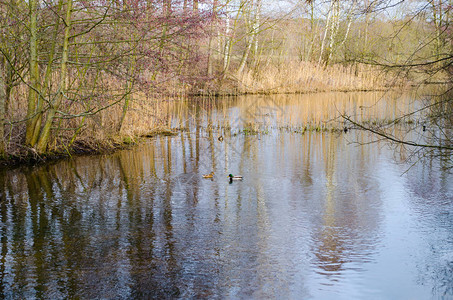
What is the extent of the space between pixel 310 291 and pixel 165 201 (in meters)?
2.82

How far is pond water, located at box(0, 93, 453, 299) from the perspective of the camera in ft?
13.0

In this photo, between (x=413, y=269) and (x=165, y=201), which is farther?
(x=165, y=201)

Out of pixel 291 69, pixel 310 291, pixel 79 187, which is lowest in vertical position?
pixel 310 291

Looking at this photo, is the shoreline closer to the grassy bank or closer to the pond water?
the grassy bank

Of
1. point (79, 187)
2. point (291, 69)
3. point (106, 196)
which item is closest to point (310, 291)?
point (106, 196)

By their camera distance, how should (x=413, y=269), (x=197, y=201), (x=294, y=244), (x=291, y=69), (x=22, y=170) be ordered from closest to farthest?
(x=413, y=269)
(x=294, y=244)
(x=197, y=201)
(x=22, y=170)
(x=291, y=69)

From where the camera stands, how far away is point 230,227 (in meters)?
5.23

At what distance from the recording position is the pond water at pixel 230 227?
3955 millimetres

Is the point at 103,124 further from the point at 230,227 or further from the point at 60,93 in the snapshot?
the point at 230,227

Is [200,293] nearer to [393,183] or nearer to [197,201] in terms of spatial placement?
[197,201]

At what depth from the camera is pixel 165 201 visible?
620cm

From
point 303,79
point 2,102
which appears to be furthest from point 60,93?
point 303,79

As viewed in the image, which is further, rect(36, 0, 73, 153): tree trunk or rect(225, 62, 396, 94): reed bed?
rect(225, 62, 396, 94): reed bed

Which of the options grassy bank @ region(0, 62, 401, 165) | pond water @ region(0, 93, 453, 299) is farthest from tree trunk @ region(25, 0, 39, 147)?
pond water @ region(0, 93, 453, 299)
